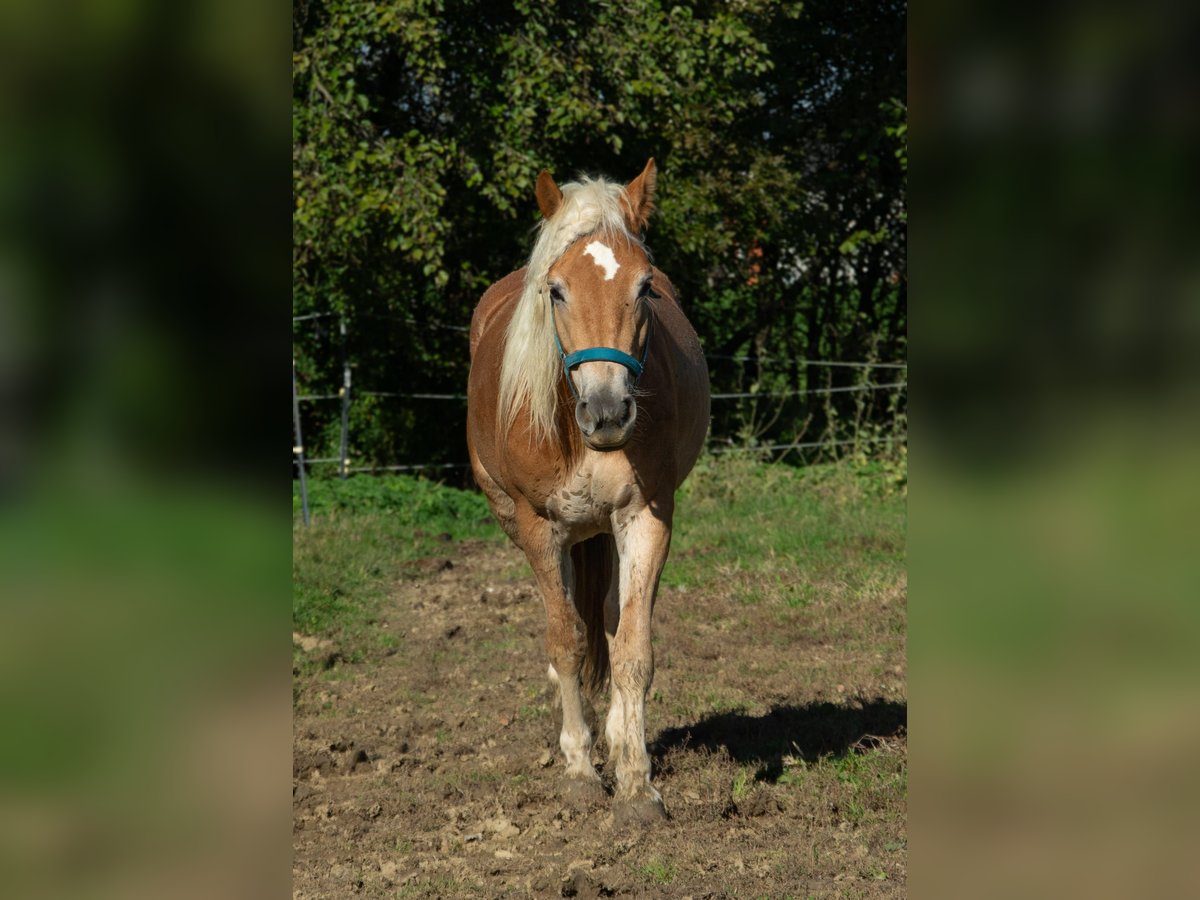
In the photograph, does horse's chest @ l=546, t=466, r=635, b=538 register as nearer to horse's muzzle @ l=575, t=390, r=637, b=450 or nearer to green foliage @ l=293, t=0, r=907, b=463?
horse's muzzle @ l=575, t=390, r=637, b=450

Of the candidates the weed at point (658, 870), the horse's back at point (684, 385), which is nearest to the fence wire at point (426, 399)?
the horse's back at point (684, 385)

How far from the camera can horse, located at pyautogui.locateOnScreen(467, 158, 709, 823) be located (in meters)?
3.36

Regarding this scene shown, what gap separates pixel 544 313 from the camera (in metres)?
3.77

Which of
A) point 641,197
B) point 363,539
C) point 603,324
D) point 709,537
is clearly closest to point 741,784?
point 603,324

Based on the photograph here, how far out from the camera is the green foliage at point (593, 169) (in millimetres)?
9844

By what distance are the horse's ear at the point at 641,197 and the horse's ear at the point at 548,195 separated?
24 centimetres

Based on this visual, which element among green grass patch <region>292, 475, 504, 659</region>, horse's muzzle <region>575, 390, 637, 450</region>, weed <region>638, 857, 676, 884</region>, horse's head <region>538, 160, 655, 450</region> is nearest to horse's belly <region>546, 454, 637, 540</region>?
horse's head <region>538, 160, 655, 450</region>

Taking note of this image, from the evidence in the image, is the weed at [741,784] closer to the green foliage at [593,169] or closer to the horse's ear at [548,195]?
the horse's ear at [548,195]

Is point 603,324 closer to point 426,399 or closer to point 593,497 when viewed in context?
point 593,497

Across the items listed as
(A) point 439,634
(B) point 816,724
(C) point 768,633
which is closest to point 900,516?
(C) point 768,633

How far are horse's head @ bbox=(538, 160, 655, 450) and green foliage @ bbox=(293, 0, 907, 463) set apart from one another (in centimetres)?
598

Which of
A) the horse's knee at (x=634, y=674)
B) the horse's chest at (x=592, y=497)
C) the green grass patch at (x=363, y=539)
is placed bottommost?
the green grass patch at (x=363, y=539)
